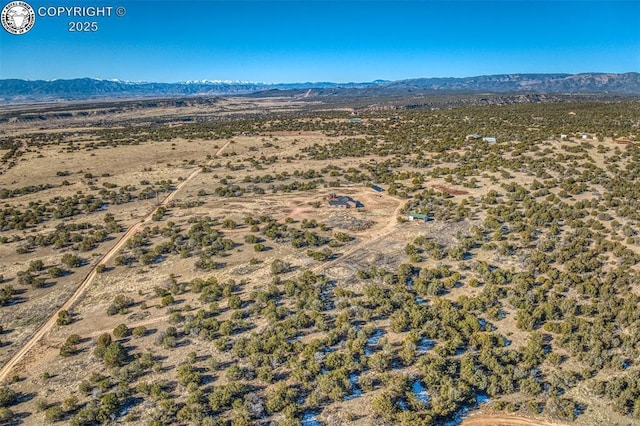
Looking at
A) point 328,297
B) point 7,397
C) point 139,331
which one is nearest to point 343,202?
point 328,297

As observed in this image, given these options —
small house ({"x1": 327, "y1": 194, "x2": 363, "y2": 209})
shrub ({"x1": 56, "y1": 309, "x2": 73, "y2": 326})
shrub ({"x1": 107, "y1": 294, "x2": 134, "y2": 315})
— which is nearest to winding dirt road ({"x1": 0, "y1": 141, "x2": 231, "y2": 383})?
shrub ({"x1": 56, "y1": 309, "x2": 73, "y2": 326})

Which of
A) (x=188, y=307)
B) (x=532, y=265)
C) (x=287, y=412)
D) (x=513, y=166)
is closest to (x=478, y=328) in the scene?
(x=532, y=265)

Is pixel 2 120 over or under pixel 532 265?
over

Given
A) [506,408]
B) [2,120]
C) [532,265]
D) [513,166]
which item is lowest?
[506,408]

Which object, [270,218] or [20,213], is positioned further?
[20,213]

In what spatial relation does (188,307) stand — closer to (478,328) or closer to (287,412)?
(287,412)

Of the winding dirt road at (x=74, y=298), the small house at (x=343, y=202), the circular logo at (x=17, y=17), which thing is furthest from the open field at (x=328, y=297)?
the circular logo at (x=17, y=17)

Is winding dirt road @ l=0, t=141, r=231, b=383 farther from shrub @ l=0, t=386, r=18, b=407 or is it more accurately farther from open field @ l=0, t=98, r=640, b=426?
shrub @ l=0, t=386, r=18, b=407
